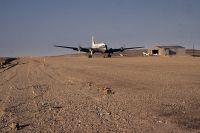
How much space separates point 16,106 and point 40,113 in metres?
2.64

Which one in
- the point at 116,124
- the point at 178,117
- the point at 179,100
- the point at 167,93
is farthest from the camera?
the point at 167,93

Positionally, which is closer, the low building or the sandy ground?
the sandy ground

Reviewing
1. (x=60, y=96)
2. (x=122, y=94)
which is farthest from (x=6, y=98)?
(x=122, y=94)

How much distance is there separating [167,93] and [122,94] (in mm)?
1996

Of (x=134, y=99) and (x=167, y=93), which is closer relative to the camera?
(x=134, y=99)

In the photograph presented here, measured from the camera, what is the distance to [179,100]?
57.1 ft

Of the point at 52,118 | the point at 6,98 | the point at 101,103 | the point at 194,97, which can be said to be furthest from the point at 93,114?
the point at 6,98

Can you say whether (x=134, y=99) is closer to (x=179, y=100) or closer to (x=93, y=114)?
(x=179, y=100)

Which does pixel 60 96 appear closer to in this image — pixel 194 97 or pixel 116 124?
pixel 194 97

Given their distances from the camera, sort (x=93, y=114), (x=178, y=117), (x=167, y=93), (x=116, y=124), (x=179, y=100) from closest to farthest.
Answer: (x=116, y=124)
(x=178, y=117)
(x=93, y=114)
(x=179, y=100)
(x=167, y=93)

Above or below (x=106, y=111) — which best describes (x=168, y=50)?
above

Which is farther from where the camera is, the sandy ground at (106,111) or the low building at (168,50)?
the low building at (168,50)

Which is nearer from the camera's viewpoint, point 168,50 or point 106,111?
point 106,111

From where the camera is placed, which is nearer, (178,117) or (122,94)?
(178,117)
